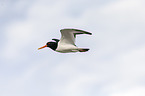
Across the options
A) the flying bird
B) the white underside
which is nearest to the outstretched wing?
the flying bird

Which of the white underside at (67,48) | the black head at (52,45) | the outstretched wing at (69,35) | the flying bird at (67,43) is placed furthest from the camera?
the black head at (52,45)

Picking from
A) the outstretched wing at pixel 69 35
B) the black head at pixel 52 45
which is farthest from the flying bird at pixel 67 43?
the black head at pixel 52 45

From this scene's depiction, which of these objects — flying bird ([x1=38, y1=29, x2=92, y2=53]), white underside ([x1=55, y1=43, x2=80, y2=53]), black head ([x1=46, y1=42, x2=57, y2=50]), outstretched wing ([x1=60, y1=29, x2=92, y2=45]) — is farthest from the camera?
black head ([x1=46, y1=42, x2=57, y2=50])

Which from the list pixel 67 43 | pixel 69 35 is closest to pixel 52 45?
pixel 67 43

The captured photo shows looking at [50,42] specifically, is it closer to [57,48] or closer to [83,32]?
[57,48]

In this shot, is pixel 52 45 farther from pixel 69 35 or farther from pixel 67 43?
pixel 69 35

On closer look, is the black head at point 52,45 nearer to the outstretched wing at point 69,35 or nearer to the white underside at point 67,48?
the white underside at point 67,48

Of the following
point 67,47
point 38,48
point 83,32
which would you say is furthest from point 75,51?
point 38,48

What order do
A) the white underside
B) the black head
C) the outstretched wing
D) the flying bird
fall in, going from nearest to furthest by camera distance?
the outstretched wing, the flying bird, the white underside, the black head

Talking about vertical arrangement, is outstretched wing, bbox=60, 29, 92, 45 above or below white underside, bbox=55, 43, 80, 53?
above

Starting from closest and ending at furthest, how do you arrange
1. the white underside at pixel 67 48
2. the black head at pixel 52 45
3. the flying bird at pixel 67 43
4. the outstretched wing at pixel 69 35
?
the outstretched wing at pixel 69 35 < the flying bird at pixel 67 43 < the white underside at pixel 67 48 < the black head at pixel 52 45

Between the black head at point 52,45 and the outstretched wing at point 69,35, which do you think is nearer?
the outstretched wing at point 69,35

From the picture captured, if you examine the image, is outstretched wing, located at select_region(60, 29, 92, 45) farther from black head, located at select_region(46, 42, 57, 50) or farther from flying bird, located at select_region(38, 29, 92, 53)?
black head, located at select_region(46, 42, 57, 50)

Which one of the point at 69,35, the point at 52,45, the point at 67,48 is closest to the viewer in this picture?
the point at 69,35
